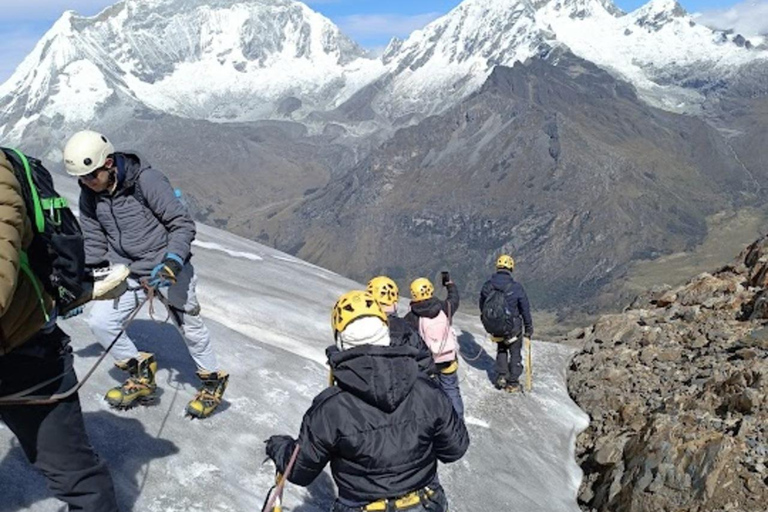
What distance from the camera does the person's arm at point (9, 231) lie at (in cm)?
444

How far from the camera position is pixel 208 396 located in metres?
10.9

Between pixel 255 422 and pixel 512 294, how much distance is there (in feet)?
26.7

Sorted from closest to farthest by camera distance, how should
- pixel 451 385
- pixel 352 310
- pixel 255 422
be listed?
pixel 352 310 < pixel 255 422 < pixel 451 385

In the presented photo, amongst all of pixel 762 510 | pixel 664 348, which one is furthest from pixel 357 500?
pixel 664 348

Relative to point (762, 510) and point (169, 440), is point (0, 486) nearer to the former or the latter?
point (169, 440)

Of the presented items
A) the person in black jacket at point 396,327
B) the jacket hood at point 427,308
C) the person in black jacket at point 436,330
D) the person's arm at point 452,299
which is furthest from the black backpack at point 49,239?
the person's arm at point 452,299

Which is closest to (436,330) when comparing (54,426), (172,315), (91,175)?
(172,315)

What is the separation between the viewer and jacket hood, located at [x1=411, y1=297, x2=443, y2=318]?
13.9 metres

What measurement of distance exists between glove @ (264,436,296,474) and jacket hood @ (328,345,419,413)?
1.05 metres

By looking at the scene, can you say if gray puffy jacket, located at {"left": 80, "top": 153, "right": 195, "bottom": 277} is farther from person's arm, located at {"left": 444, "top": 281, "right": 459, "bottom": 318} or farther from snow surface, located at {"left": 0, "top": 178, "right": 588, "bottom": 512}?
person's arm, located at {"left": 444, "top": 281, "right": 459, "bottom": 318}

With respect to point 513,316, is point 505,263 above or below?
above

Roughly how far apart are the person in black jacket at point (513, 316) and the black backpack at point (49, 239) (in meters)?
12.7

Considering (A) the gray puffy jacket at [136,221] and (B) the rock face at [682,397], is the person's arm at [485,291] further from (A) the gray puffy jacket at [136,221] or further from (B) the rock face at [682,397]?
(A) the gray puffy jacket at [136,221]

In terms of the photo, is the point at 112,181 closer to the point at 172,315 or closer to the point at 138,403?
the point at 172,315
